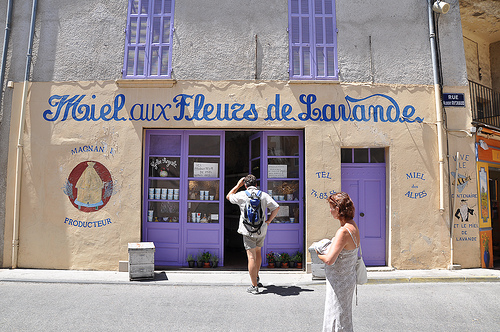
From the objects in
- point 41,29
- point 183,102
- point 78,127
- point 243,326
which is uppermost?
point 41,29

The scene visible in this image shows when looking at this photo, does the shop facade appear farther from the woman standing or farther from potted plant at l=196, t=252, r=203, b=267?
the woman standing

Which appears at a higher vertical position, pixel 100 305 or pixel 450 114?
pixel 450 114

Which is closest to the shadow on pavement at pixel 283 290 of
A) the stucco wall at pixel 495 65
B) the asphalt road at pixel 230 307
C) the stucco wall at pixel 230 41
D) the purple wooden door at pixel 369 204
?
the asphalt road at pixel 230 307

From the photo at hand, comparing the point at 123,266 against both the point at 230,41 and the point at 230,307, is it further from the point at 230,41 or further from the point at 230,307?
the point at 230,41

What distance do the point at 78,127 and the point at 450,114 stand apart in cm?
781

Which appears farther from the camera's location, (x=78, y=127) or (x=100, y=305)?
(x=78, y=127)

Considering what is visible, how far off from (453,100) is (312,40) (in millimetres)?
A: 3224

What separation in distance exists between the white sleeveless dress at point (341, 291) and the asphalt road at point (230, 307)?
55.5 inches

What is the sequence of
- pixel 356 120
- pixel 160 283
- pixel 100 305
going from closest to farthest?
pixel 100 305 < pixel 160 283 < pixel 356 120

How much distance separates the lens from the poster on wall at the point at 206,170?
26.0 feet

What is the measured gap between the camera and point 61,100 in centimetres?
776

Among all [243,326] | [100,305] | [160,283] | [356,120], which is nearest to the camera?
[243,326]

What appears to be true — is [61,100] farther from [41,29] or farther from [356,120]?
[356,120]

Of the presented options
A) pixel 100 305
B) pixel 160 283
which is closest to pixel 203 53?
Result: pixel 160 283
